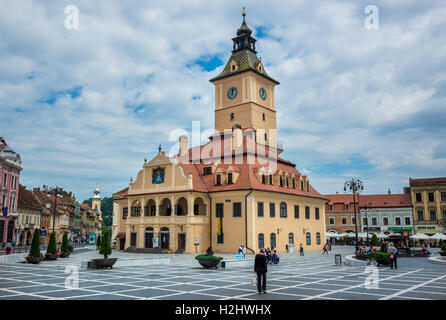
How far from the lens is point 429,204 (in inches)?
2756

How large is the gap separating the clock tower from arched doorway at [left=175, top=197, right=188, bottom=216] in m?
15.5

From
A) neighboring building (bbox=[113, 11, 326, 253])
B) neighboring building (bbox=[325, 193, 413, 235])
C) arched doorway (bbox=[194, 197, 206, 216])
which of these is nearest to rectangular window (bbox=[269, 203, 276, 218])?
neighboring building (bbox=[113, 11, 326, 253])

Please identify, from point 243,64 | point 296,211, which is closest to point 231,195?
point 296,211

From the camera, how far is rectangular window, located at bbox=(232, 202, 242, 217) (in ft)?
144

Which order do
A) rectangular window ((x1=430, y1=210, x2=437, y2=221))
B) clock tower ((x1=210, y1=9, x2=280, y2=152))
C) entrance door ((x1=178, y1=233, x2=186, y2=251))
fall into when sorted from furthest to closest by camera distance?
rectangular window ((x1=430, y1=210, x2=437, y2=221)) < clock tower ((x1=210, y1=9, x2=280, y2=152)) < entrance door ((x1=178, y1=233, x2=186, y2=251))

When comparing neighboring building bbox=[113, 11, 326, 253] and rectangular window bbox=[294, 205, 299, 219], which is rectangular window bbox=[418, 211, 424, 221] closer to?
neighboring building bbox=[113, 11, 326, 253]

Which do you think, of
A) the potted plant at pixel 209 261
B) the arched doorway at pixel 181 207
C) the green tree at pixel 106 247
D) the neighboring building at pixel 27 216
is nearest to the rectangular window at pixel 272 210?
the arched doorway at pixel 181 207

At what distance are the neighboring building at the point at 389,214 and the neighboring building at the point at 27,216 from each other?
6195cm

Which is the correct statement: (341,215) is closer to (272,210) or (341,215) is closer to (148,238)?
(272,210)

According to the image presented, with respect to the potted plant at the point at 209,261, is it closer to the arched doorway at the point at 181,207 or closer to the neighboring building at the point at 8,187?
the arched doorway at the point at 181,207
